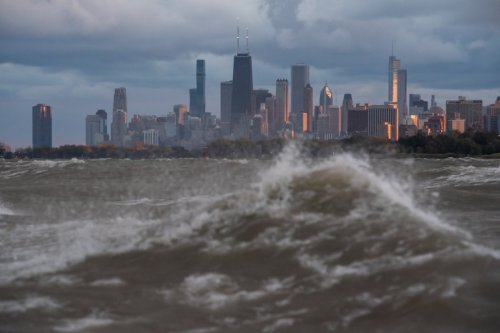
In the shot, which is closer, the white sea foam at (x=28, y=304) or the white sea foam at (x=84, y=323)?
the white sea foam at (x=84, y=323)

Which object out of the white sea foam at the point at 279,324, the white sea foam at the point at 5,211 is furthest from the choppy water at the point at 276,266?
the white sea foam at the point at 5,211

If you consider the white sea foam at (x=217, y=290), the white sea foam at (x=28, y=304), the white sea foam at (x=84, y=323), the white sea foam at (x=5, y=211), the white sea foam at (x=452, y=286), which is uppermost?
the white sea foam at (x=452, y=286)

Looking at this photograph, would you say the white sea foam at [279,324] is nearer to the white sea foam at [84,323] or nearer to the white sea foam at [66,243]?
the white sea foam at [84,323]

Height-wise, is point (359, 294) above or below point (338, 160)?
below

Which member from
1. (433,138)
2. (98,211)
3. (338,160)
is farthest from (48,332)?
(433,138)

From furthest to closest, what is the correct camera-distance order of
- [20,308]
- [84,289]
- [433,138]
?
[433,138], [84,289], [20,308]

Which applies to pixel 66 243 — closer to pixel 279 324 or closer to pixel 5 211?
pixel 279 324

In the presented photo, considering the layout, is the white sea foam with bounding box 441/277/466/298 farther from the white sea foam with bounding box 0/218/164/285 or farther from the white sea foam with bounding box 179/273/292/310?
the white sea foam with bounding box 0/218/164/285

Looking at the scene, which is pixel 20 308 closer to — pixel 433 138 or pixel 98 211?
pixel 98 211
